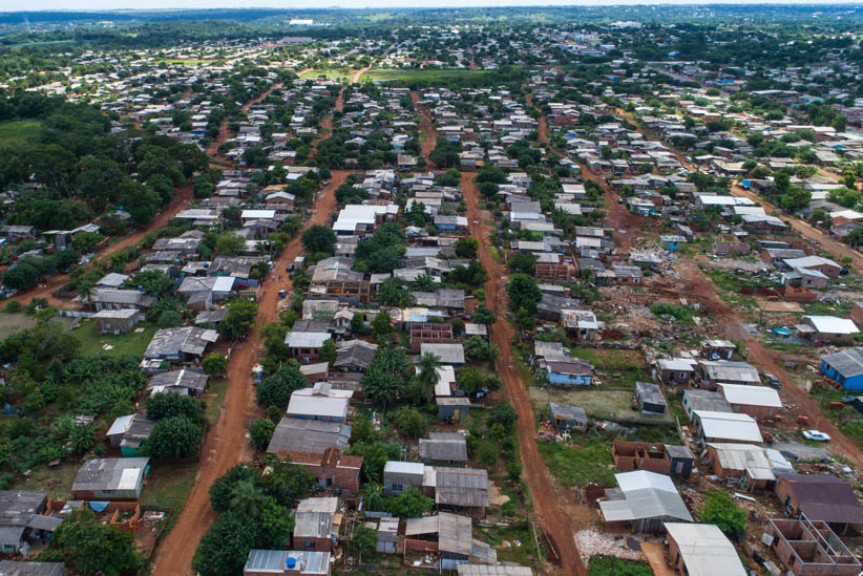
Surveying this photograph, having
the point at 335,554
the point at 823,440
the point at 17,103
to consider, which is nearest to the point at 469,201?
the point at 823,440

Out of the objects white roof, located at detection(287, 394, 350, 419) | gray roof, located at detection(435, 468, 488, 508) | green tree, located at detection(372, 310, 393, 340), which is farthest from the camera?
green tree, located at detection(372, 310, 393, 340)

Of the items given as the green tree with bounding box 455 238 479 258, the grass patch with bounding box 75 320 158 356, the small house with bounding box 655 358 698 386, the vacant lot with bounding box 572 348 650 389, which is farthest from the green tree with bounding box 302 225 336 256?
the small house with bounding box 655 358 698 386

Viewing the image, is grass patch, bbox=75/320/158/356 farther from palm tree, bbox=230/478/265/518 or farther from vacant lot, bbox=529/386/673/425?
vacant lot, bbox=529/386/673/425

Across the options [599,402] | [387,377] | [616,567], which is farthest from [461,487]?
[599,402]

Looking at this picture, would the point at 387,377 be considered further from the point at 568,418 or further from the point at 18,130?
the point at 18,130

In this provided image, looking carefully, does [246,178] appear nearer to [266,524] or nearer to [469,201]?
[469,201]

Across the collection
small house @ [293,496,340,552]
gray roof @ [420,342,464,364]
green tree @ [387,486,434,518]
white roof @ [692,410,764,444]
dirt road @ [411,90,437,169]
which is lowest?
dirt road @ [411,90,437,169]
